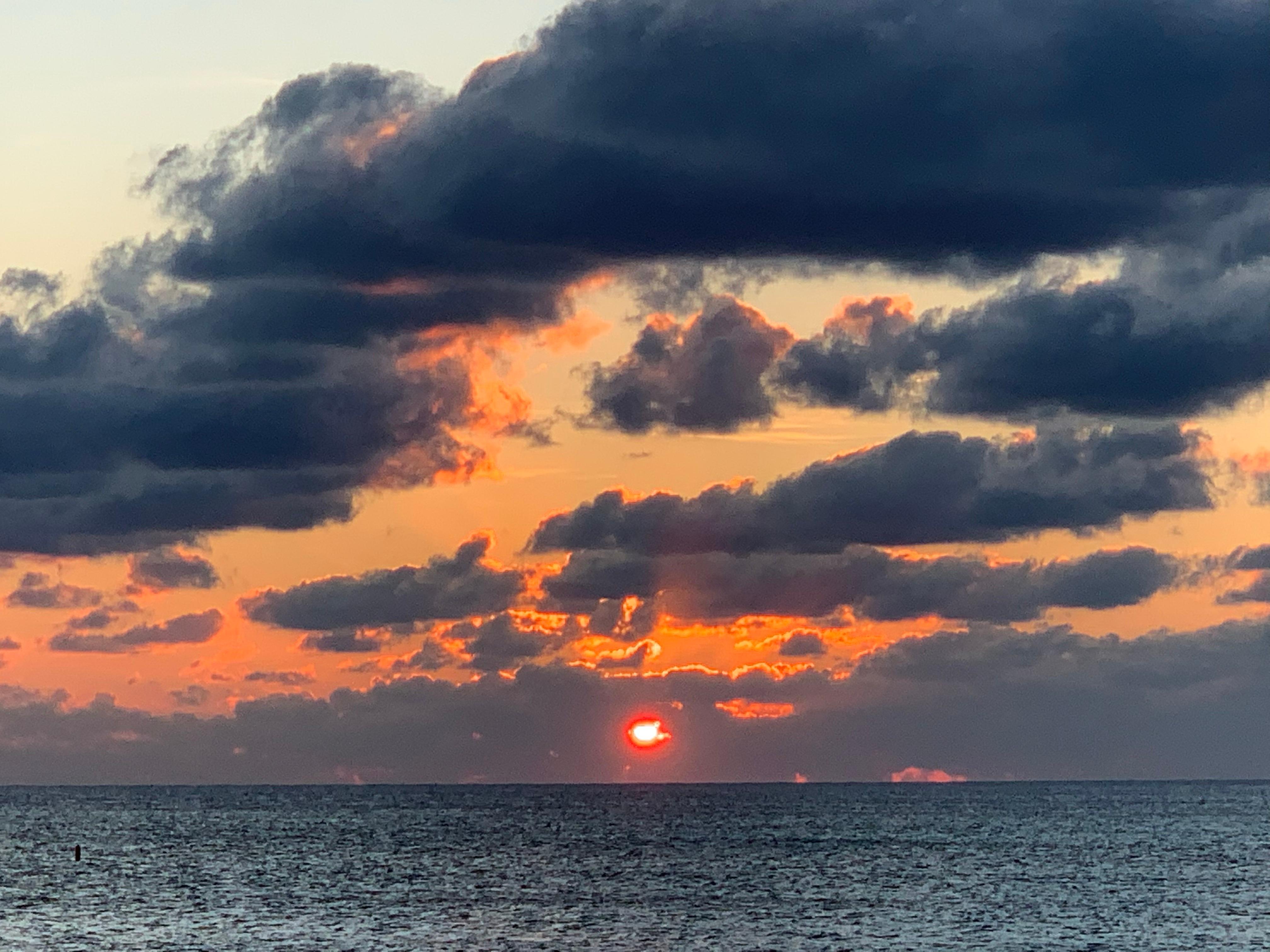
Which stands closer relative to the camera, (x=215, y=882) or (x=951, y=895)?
(x=951, y=895)

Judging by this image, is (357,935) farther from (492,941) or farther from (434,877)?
(434,877)

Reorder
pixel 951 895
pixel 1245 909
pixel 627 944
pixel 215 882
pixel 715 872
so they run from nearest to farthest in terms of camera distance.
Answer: pixel 627 944, pixel 1245 909, pixel 951 895, pixel 215 882, pixel 715 872

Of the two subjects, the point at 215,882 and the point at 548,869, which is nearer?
the point at 215,882

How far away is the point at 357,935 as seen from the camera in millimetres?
127500

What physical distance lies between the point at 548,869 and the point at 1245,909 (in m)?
73.6

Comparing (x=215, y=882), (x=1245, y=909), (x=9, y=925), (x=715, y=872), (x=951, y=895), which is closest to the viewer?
(x=9, y=925)

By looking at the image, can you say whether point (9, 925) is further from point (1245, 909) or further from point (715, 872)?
point (1245, 909)

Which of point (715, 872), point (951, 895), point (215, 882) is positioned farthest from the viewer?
point (715, 872)

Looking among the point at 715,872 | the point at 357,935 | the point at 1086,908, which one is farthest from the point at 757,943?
the point at 715,872

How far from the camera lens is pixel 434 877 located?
182000 mm

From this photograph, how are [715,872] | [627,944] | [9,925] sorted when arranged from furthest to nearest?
[715,872], [9,925], [627,944]

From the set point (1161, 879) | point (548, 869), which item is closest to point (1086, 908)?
point (1161, 879)

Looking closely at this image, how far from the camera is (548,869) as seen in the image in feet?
639

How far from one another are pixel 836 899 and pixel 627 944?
3992 cm
